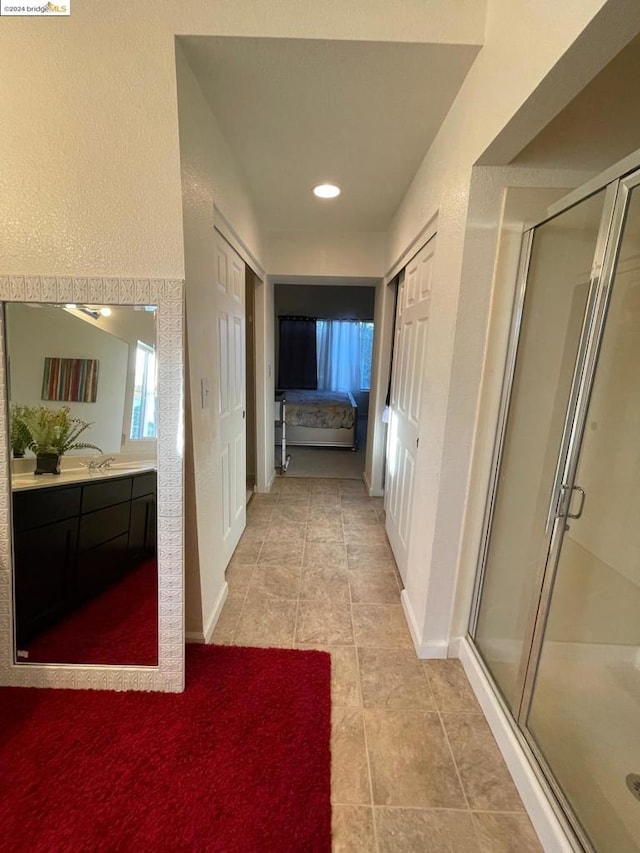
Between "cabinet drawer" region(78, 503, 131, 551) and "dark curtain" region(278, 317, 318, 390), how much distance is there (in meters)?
5.65

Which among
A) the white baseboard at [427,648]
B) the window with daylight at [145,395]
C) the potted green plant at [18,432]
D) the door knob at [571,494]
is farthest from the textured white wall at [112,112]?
the white baseboard at [427,648]

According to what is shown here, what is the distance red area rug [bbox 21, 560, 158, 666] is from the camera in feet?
4.89

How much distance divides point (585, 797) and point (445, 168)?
231 cm

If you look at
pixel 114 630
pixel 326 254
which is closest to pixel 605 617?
pixel 114 630

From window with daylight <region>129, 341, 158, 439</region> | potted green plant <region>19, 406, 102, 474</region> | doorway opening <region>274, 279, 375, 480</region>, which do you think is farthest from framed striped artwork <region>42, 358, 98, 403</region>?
doorway opening <region>274, 279, 375, 480</region>

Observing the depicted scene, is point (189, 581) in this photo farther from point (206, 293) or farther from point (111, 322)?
point (206, 293)

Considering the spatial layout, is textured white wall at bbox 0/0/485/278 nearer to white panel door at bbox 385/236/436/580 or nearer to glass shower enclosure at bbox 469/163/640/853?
glass shower enclosure at bbox 469/163/640/853

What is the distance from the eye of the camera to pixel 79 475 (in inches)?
57.8

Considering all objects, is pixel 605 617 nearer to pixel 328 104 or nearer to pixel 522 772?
pixel 522 772

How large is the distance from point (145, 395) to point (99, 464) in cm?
35

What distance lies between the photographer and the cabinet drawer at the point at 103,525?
4.99 feet

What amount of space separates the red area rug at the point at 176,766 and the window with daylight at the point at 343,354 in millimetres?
6102

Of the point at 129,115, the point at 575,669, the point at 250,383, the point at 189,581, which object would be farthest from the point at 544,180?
the point at 250,383

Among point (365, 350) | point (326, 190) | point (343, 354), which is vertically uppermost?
point (326, 190)
